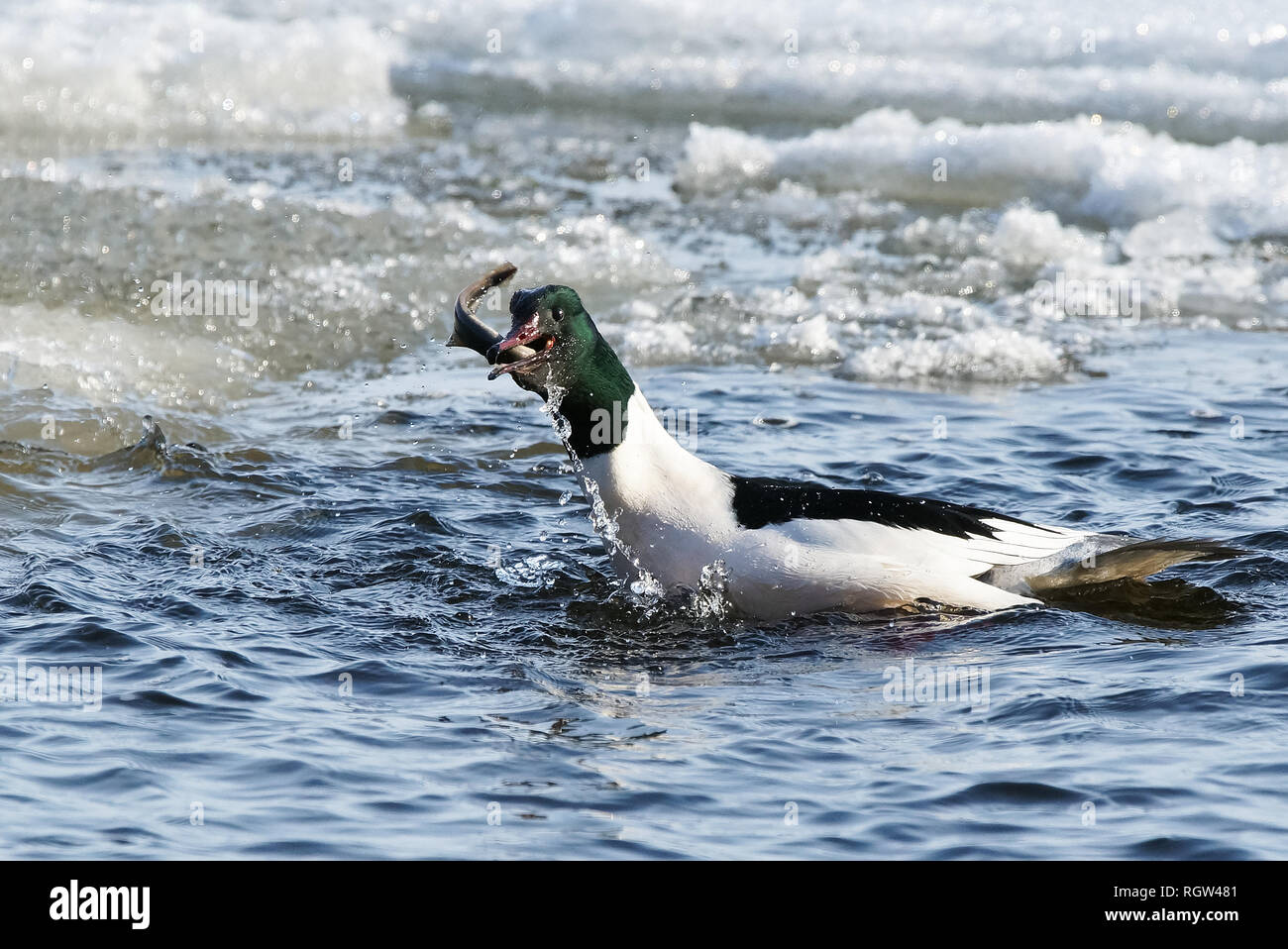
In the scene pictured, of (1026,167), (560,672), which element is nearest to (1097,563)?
(560,672)

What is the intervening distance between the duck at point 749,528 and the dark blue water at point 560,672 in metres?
0.12

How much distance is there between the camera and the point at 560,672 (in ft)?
17.2

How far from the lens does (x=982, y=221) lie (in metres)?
12.8

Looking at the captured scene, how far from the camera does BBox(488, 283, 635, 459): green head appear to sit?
18.0 feet

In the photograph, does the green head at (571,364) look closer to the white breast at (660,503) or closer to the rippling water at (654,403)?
the white breast at (660,503)

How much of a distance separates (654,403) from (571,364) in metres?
3.30

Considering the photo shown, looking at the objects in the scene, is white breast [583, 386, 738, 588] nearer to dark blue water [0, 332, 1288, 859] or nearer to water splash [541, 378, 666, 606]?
water splash [541, 378, 666, 606]

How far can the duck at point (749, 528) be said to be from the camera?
5602 millimetres

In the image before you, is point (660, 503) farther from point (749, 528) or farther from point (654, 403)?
point (654, 403)

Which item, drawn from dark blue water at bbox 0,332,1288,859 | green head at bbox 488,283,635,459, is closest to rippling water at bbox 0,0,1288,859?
dark blue water at bbox 0,332,1288,859

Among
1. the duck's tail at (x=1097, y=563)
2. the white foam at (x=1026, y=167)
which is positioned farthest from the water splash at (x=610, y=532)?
the white foam at (x=1026, y=167)

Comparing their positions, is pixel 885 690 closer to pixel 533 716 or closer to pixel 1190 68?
pixel 533 716

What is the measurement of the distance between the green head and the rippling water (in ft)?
2.35
